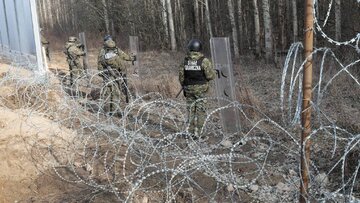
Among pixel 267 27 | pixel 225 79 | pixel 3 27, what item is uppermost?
pixel 3 27

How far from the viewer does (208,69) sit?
5781 millimetres

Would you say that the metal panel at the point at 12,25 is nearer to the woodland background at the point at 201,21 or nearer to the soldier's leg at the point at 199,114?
the woodland background at the point at 201,21

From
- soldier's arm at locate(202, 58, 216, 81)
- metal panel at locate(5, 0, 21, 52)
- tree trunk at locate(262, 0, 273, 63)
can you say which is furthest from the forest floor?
metal panel at locate(5, 0, 21, 52)

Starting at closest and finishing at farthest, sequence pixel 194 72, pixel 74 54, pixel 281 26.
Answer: pixel 194 72 → pixel 74 54 → pixel 281 26

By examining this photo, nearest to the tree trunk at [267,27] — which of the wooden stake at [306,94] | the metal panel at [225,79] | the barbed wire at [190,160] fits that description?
the barbed wire at [190,160]

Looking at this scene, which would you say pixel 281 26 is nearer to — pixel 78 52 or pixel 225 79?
pixel 78 52

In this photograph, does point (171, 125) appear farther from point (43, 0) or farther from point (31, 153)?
point (43, 0)

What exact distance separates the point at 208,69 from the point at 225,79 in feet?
1.29

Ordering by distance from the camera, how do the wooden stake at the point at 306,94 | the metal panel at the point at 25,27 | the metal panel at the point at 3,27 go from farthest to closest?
the metal panel at the point at 3,27 → the metal panel at the point at 25,27 → the wooden stake at the point at 306,94

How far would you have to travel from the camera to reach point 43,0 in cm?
4231

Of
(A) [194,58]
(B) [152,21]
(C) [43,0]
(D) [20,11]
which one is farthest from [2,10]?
(C) [43,0]

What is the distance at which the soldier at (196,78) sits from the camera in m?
5.79

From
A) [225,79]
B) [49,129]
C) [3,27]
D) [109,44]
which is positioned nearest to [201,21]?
[3,27]

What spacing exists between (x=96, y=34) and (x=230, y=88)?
2134 centimetres
